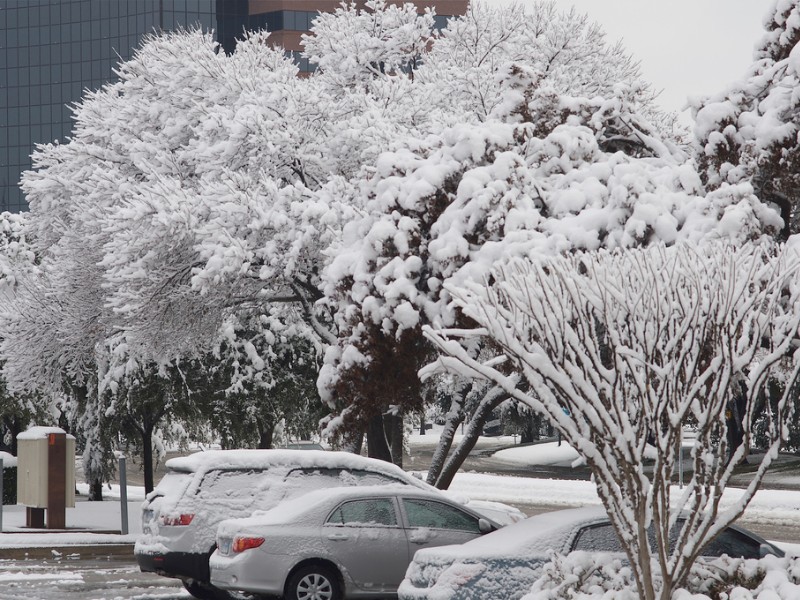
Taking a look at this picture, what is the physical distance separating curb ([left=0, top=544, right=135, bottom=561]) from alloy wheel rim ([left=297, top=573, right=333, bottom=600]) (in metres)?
6.77

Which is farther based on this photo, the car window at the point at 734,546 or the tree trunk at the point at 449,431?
the tree trunk at the point at 449,431

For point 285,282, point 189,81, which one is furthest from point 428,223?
point 189,81

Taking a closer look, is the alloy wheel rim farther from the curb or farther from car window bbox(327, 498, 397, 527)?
the curb

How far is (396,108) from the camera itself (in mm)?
25703

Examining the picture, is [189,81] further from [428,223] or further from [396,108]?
[428,223]

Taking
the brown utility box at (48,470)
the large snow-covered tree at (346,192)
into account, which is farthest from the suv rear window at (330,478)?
the brown utility box at (48,470)

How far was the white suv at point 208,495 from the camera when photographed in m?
13.9

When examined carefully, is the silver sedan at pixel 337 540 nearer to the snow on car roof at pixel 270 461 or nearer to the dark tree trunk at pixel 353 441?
the snow on car roof at pixel 270 461

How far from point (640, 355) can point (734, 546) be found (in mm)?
3177

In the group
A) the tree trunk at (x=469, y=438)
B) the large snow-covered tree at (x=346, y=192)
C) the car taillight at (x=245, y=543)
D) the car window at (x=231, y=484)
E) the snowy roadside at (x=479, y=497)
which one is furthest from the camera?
the tree trunk at (x=469, y=438)

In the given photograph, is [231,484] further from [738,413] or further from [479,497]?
[479,497]

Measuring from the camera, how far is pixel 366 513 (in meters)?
13.3

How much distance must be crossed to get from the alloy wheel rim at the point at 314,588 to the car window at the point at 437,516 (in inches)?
46.1

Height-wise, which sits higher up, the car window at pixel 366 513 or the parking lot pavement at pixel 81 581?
the car window at pixel 366 513
